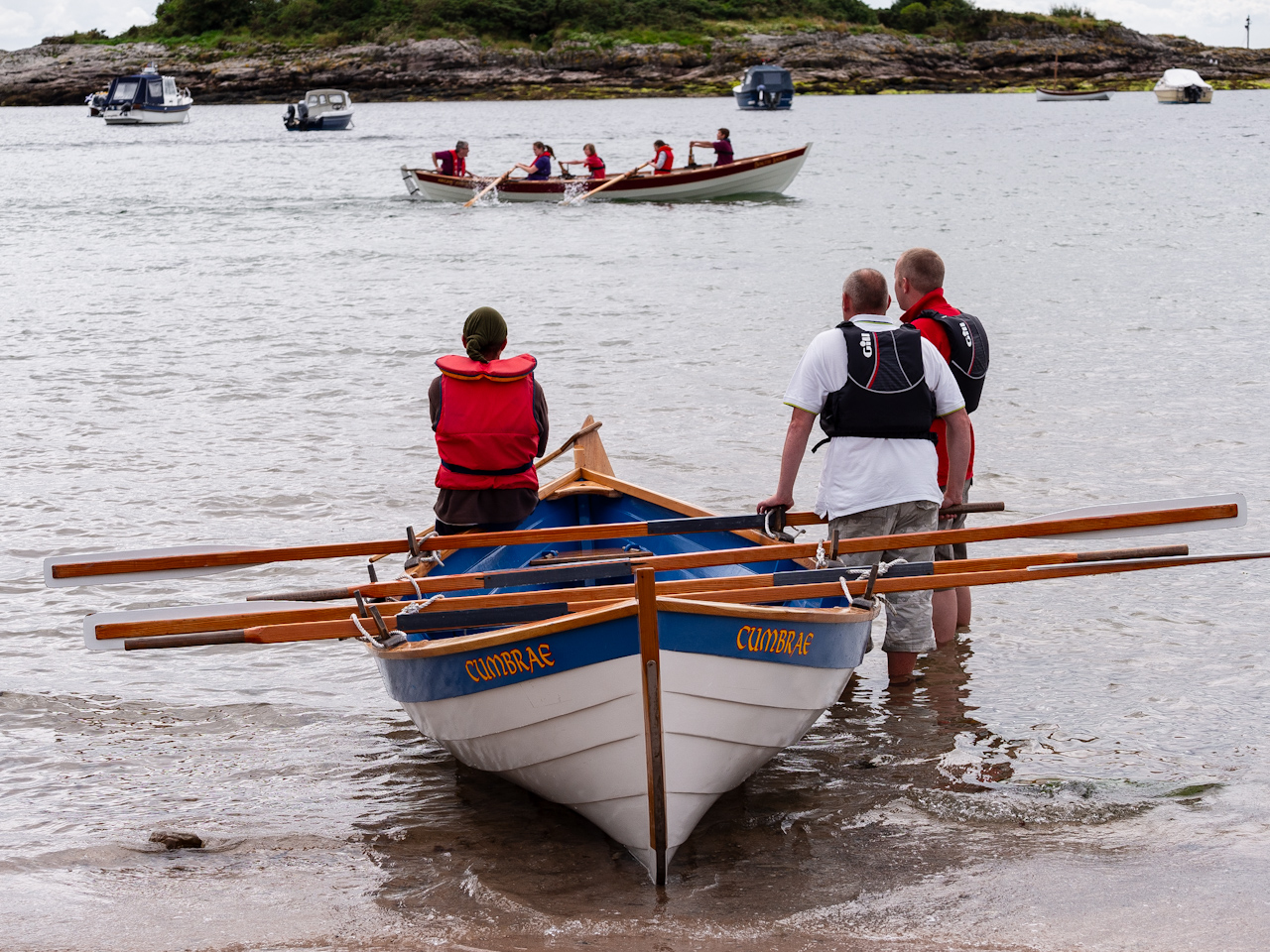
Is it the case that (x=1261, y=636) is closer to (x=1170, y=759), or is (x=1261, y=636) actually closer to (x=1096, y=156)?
(x=1170, y=759)

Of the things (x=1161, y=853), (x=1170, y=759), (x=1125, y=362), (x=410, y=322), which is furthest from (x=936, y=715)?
(x=410, y=322)

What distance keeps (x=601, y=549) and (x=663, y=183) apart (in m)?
25.6

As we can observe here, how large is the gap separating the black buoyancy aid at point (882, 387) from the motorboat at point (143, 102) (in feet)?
257

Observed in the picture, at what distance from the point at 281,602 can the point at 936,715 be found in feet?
10.5

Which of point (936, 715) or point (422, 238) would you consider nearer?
point (936, 715)

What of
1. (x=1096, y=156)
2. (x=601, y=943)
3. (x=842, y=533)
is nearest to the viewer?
(x=601, y=943)

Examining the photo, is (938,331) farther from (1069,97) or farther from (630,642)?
(1069,97)

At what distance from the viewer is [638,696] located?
14.4 feet

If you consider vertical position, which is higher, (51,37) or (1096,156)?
(51,37)

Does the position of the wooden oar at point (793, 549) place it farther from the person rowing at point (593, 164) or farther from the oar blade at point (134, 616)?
the person rowing at point (593, 164)

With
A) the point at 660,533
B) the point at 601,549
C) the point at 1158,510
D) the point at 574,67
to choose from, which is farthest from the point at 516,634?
the point at 574,67

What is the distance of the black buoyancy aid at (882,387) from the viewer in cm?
524

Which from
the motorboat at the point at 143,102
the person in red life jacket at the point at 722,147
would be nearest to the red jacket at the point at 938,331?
the person in red life jacket at the point at 722,147

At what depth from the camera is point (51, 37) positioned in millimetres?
123438
